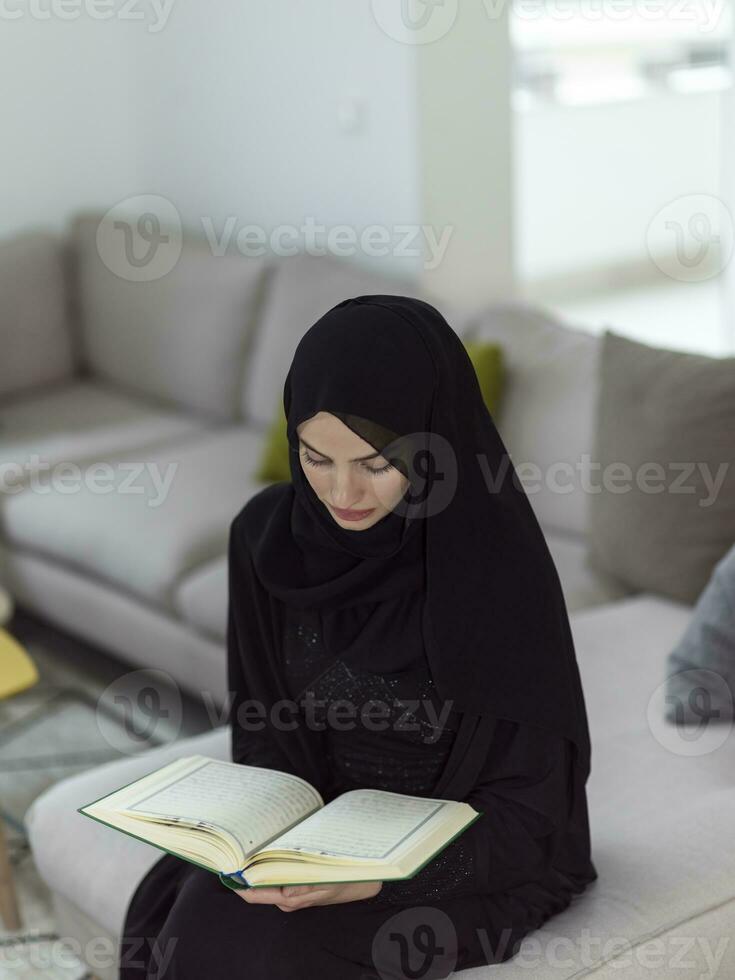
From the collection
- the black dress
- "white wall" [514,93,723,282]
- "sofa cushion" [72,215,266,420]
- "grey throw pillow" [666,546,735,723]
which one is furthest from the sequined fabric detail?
"white wall" [514,93,723,282]

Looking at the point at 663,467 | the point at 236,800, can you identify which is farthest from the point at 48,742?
the point at 236,800

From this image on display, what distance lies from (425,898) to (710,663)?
0.72 metres

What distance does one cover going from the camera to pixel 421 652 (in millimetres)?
1470

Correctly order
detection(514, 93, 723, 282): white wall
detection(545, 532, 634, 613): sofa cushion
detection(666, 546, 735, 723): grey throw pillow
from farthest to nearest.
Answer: detection(514, 93, 723, 282): white wall → detection(545, 532, 634, 613): sofa cushion → detection(666, 546, 735, 723): grey throw pillow

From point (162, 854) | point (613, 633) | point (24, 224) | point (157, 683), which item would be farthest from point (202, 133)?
point (162, 854)

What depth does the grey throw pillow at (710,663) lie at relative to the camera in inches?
76.0

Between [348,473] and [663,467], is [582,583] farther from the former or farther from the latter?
[348,473]

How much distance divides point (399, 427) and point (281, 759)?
0.51m

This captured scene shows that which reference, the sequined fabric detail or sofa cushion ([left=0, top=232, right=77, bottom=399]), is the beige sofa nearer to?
sofa cushion ([left=0, top=232, right=77, bottom=399])

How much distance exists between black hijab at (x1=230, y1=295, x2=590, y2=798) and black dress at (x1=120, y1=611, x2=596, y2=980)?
36 millimetres

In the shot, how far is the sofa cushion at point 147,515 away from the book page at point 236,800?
138 cm

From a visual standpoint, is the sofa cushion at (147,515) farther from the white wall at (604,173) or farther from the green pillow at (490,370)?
the white wall at (604,173)

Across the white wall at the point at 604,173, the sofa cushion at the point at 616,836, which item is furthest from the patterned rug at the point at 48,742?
the white wall at the point at 604,173

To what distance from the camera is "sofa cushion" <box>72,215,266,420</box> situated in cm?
357
